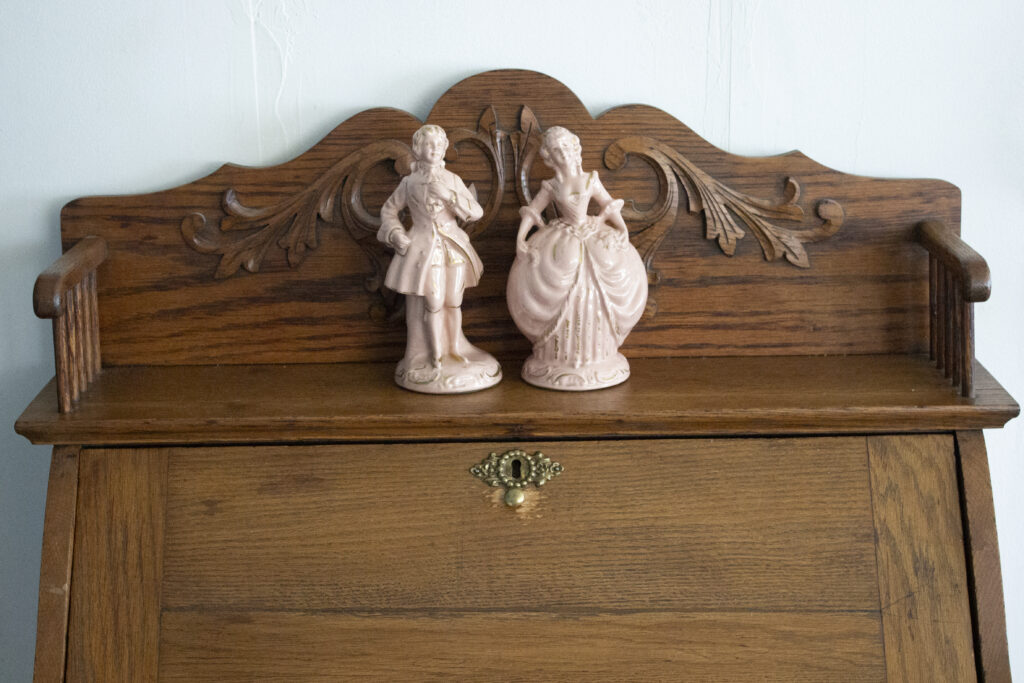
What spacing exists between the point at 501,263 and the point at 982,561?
672mm

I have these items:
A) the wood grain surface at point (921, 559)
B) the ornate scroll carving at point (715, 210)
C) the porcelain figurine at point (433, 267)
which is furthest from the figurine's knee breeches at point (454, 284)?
the wood grain surface at point (921, 559)

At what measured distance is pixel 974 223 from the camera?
1413mm

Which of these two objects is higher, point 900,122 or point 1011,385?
point 900,122

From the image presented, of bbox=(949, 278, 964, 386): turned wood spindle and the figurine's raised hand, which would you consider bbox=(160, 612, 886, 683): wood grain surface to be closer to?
bbox=(949, 278, 964, 386): turned wood spindle

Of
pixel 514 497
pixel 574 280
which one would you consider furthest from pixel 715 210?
pixel 514 497

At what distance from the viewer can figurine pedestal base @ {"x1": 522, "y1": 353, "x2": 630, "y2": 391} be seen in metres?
1.27

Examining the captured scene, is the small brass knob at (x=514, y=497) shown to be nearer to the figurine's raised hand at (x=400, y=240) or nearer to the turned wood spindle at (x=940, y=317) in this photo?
the figurine's raised hand at (x=400, y=240)

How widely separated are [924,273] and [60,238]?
3.71ft

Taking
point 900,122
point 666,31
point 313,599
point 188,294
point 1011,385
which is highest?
point 666,31

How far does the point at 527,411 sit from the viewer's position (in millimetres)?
1203

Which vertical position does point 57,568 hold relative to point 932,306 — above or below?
below

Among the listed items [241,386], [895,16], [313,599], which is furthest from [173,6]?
[895,16]

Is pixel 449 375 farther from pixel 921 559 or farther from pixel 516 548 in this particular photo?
pixel 921 559

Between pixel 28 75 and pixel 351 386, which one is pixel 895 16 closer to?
pixel 351 386
